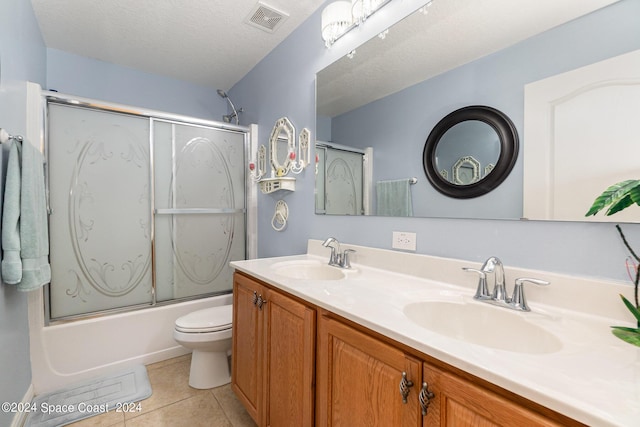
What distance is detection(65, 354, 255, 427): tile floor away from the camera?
5.10 feet

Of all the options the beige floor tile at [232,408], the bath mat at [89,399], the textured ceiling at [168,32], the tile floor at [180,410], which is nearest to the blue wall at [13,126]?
the bath mat at [89,399]

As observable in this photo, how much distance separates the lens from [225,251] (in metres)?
2.58

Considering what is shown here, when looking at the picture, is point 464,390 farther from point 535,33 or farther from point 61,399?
point 61,399

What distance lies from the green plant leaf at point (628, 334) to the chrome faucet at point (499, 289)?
177 millimetres

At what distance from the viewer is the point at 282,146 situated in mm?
2252

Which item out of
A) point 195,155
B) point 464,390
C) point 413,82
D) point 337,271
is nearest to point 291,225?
point 337,271

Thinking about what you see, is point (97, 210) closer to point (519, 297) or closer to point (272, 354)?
point (272, 354)

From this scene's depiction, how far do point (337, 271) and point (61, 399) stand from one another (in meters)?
1.87

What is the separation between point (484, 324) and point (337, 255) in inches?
32.9

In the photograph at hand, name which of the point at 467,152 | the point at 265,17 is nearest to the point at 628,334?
the point at 467,152

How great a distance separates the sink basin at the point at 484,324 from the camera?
2.67ft

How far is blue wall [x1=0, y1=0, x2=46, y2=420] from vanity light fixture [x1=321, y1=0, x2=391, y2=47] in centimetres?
158

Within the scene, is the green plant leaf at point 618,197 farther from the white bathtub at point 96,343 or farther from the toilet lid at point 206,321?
the white bathtub at point 96,343

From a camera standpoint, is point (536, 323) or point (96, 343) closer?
point (536, 323)
